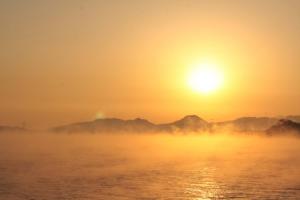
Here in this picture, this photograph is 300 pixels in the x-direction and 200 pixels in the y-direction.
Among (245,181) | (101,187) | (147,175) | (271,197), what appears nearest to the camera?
(271,197)

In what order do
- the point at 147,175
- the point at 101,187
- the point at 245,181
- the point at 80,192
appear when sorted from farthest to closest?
the point at 147,175 < the point at 245,181 < the point at 101,187 < the point at 80,192

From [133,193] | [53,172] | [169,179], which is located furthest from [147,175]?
[133,193]

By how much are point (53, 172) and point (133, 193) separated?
3676cm

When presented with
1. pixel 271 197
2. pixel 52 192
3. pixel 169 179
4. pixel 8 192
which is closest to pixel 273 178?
pixel 169 179

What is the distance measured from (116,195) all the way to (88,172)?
35.8 meters

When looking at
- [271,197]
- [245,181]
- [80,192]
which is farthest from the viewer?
[245,181]

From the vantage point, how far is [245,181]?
85875mm

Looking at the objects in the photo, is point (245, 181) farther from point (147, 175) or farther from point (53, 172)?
point (53, 172)

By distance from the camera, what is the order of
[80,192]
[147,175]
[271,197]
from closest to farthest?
[271,197], [80,192], [147,175]

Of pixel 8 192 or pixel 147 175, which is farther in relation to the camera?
pixel 147 175

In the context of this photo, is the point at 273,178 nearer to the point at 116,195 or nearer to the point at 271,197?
the point at 271,197

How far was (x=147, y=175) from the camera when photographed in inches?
3880

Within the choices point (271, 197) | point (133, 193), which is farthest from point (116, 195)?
point (271, 197)

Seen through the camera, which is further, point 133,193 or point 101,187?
point 101,187
